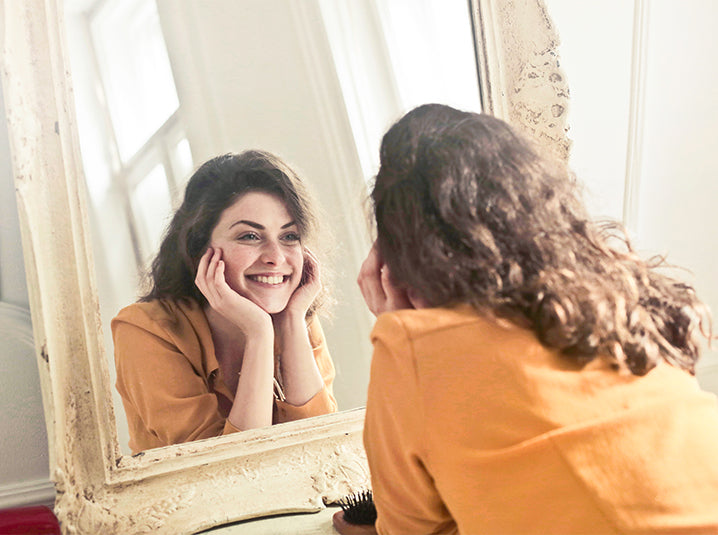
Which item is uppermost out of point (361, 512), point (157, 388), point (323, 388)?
point (157, 388)

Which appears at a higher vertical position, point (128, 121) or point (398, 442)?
point (128, 121)

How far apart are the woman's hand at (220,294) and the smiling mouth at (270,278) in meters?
0.04

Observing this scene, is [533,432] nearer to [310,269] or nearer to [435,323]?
[435,323]

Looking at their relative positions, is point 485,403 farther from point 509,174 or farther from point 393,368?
point 509,174

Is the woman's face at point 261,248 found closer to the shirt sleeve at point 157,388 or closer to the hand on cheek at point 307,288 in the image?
the hand on cheek at point 307,288

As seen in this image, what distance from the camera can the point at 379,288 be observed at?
1.00 m

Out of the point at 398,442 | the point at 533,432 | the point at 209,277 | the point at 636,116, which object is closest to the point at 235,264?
the point at 209,277

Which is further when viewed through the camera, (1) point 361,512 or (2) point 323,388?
(2) point 323,388

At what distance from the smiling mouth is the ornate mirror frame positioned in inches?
10.6

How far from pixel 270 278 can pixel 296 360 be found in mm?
164

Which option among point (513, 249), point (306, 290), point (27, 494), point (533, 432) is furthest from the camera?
point (306, 290)

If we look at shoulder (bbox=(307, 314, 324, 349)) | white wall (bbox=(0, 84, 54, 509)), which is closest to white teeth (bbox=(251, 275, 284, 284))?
shoulder (bbox=(307, 314, 324, 349))

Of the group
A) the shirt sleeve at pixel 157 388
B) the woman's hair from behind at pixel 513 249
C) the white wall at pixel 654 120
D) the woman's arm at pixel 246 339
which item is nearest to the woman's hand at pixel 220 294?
the woman's arm at pixel 246 339

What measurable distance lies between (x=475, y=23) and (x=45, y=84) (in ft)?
3.03
